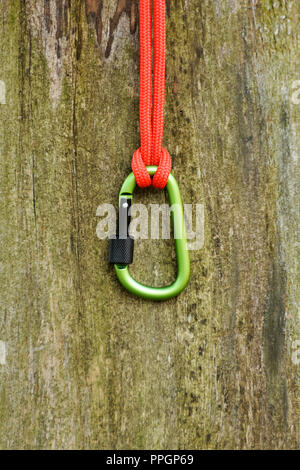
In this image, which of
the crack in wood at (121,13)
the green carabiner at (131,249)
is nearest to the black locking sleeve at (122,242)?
the green carabiner at (131,249)

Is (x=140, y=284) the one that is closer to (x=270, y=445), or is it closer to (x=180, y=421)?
(x=180, y=421)

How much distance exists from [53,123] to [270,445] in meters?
0.77

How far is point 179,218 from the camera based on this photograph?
2.75 ft

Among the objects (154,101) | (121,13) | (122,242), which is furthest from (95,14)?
(122,242)

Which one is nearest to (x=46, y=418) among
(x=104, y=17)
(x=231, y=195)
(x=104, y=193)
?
(x=104, y=193)

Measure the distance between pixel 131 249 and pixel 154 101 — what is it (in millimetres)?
286

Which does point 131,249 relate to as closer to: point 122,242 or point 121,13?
point 122,242

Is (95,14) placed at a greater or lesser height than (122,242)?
greater

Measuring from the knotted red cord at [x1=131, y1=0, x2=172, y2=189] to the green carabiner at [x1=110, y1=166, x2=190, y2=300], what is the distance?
0.02m

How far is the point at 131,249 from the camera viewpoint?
32.5 inches

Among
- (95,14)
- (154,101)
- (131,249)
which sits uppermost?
(95,14)

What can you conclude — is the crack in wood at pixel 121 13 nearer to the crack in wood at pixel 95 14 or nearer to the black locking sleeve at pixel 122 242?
the crack in wood at pixel 95 14

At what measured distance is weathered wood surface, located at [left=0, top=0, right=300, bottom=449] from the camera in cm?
83
